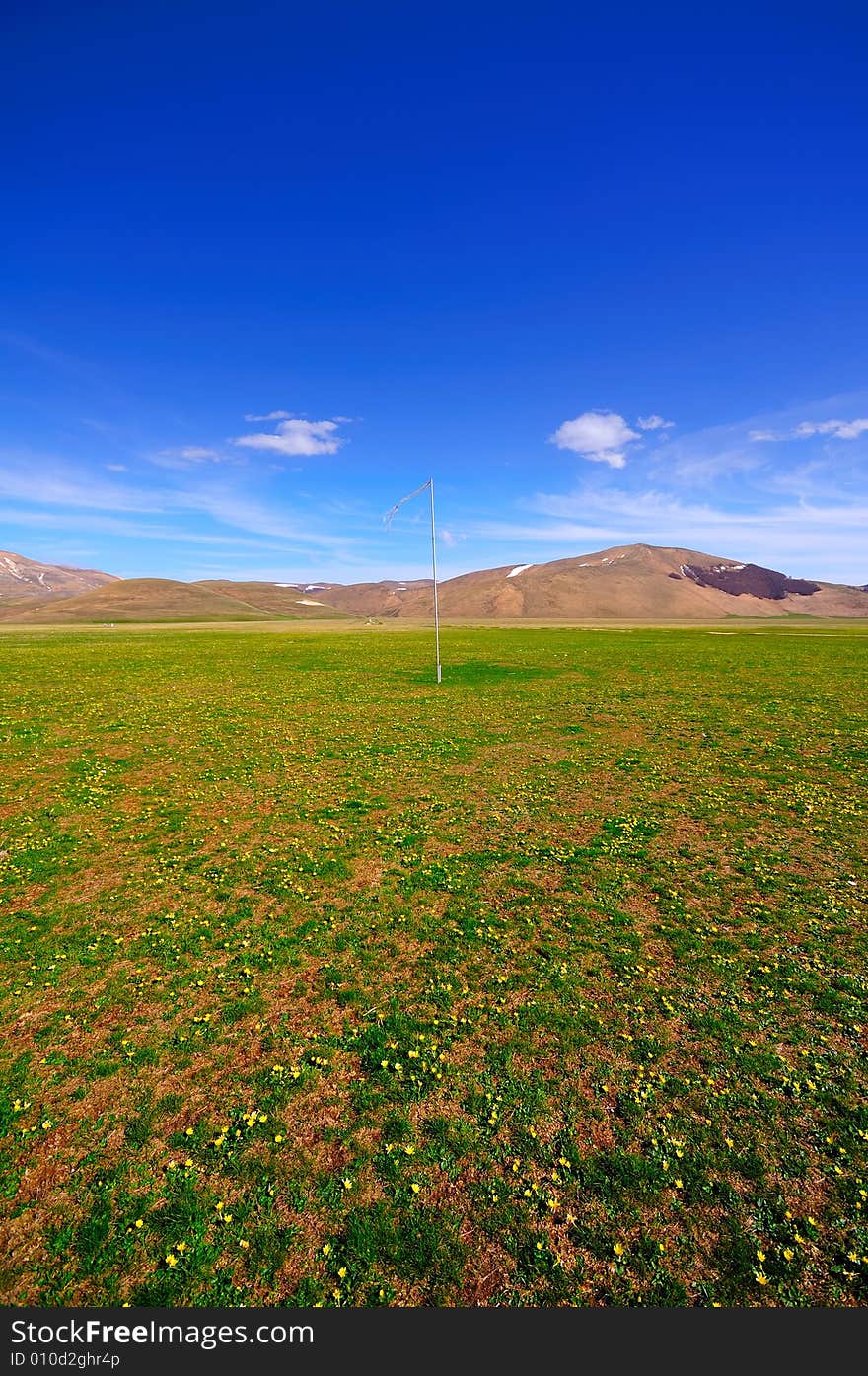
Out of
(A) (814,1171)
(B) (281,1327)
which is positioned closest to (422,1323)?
(B) (281,1327)

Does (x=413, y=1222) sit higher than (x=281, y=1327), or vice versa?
(x=413, y=1222)

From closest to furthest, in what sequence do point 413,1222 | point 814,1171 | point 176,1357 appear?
point 176,1357 → point 413,1222 → point 814,1171

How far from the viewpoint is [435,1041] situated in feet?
28.2

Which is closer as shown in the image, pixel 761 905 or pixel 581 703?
pixel 761 905

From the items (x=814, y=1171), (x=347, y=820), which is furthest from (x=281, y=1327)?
(x=347, y=820)

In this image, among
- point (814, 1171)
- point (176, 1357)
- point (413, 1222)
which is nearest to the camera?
point (176, 1357)

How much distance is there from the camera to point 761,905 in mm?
12484

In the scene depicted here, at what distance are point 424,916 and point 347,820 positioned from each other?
6.25m

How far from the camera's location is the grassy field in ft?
18.7

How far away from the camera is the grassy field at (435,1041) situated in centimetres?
569

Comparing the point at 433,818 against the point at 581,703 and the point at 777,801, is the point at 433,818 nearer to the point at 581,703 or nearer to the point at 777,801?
the point at 777,801

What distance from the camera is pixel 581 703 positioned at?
124 ft

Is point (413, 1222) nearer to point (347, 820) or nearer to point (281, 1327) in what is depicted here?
point (281, 1327)

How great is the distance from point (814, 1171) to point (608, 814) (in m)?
11.7
